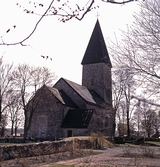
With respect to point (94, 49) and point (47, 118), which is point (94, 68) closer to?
point (94, 49)

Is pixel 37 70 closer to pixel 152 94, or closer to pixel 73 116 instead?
pixel 73 116

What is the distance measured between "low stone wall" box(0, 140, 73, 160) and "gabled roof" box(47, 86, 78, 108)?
59.0ft

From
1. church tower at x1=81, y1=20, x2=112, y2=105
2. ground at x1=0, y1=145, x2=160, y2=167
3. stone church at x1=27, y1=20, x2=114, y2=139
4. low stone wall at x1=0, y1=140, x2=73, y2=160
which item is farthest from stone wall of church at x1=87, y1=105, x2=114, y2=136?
ground at x1=0, y1=145, x2=160, y2=167

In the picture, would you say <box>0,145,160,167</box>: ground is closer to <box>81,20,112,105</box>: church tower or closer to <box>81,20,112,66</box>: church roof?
<box>81,20,112,105</box>: church tower

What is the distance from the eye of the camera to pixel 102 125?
3609 centimetres

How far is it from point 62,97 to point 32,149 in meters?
22.3

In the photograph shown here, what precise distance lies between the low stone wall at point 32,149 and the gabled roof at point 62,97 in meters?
18.0

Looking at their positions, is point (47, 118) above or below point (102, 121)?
above

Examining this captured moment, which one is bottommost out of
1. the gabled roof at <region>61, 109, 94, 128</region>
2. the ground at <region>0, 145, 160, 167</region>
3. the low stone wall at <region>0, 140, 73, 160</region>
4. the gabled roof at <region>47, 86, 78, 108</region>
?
the ground at <region>0, 145, 160, 167</region>

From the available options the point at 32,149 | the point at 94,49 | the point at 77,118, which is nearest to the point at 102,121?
the point at 77,118

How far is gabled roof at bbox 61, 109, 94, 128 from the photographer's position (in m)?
30.7

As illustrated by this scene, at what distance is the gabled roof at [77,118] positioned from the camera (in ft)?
101

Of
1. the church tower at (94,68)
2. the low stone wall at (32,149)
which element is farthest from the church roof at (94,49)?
the low stone wall at (32,149)

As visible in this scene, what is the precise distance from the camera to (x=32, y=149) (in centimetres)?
1258
